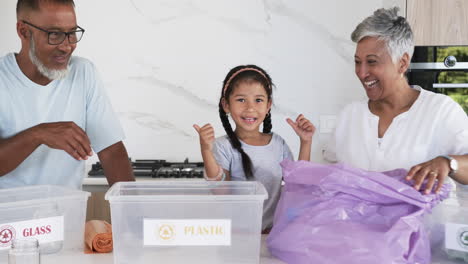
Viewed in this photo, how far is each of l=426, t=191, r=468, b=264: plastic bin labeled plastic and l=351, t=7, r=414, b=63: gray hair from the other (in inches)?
26.8

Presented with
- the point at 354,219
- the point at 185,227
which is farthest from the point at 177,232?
the point at 354,219

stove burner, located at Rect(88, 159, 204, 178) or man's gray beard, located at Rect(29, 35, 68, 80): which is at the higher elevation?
man's gray beard, located at Rect(29, 35, 68, 80)

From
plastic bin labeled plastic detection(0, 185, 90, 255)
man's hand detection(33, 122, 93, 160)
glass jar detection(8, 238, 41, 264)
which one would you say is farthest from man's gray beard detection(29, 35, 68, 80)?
glass jar detection(8, 238, 41, 264)

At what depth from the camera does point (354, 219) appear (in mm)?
1164

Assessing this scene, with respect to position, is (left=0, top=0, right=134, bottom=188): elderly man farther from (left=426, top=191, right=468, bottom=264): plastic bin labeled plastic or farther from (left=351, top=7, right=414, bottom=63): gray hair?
(left=426, top=191, right=468, bottom=264): plastic bin labeled plastic

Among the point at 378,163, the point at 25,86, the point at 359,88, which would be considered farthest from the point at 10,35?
the point at 378,163

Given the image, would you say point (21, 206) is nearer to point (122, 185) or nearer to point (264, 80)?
point (122, 185)

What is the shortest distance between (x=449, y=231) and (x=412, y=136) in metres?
0.60

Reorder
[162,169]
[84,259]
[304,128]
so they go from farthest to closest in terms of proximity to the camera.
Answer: [162,169] → [304,128] → [84,259]

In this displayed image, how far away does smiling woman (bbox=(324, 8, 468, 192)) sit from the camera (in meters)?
1.70

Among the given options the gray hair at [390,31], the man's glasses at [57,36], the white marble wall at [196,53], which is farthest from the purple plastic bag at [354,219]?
the white marble wall at [196,53]

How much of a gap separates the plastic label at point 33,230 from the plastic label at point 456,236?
0.89 meters

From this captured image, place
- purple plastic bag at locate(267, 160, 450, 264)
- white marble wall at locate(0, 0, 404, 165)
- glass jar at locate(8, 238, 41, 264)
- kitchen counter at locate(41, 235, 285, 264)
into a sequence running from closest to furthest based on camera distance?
glass jar at locate(8, 238, 41, 264) → purple plastic bag at locate(267, 160, 450, 264) → kitchen counter at locate(41, 235, 285, 264) → white marble wall at locate(0, 0, 404, 165)

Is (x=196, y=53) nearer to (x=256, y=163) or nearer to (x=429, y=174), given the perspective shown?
(x=256, y=163)
